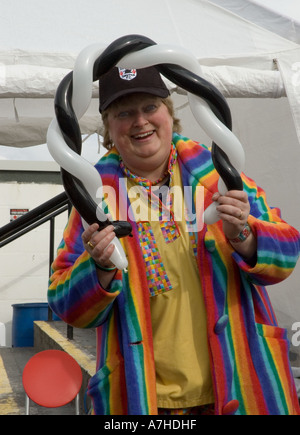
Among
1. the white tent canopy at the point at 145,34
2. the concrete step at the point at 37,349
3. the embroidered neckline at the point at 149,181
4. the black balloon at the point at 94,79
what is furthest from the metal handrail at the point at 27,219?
the black balloon at the point at 94,79

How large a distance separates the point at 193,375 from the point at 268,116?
244cm

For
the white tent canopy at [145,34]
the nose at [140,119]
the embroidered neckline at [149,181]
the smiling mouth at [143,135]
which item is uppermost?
the white tent canopy at [145,34]

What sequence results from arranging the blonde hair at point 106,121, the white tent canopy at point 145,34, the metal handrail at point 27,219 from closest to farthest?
the blonde hair at point 106,121, the white tent canopy at point 145,34, the metal handrail at point 27,219

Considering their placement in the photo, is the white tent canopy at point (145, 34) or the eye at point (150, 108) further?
the white tent canopy at point (145, 34)

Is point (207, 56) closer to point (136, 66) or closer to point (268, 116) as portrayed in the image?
point (268, 116)

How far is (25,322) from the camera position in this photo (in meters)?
5.57

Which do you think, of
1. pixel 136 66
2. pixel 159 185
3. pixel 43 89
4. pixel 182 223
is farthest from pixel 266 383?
pixel 43 89

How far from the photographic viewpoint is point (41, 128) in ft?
11.0

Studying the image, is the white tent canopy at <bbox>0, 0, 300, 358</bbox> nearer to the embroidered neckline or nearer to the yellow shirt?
the embroidered neckline

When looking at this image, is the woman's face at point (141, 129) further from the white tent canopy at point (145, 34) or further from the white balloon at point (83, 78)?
the white tent canopy at point (145, 34)

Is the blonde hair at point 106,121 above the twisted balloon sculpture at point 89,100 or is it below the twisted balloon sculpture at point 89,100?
above

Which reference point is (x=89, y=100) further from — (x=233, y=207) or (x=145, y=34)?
(x=145, y=34)

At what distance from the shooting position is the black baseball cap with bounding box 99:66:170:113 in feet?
4.47

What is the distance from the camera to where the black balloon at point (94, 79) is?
→ 115cm
